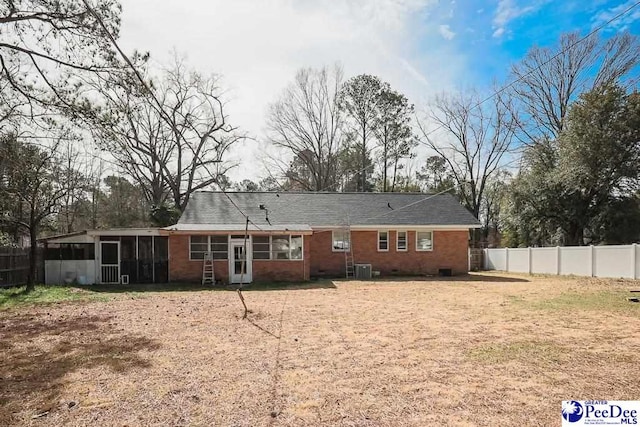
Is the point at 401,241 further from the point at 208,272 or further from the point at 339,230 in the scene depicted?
the point at 208,272

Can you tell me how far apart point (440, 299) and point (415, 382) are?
28.3 ft

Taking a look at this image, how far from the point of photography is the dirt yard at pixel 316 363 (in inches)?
189

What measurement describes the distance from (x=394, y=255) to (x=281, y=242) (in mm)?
6998

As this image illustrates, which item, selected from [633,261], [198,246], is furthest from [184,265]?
[633,261]

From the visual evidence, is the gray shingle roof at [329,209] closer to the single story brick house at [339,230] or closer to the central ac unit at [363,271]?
the single story brick house at [339,230]

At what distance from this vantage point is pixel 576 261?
2141 cm

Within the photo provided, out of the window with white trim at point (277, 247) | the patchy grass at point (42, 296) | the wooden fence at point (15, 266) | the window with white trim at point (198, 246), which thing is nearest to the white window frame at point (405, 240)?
the window with white trim at point (277, 247)

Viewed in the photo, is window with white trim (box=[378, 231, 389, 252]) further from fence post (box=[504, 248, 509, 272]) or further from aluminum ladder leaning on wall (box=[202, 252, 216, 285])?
aluminum ladder leaning on wall (box=[202, 252, 216, 285])

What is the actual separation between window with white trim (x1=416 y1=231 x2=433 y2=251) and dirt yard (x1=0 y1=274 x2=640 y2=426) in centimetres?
1144

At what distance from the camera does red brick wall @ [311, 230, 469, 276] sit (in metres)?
23.4

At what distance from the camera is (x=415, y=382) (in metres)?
5.69

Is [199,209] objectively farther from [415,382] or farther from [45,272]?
[415,382]

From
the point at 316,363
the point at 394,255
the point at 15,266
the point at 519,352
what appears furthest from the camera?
the point at 394,255

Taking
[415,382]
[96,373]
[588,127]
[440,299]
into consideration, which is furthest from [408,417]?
[588,127]
